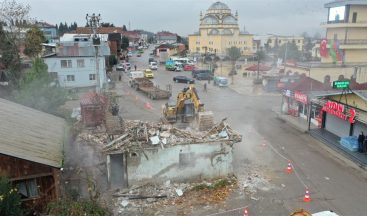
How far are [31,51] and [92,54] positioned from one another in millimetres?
14768

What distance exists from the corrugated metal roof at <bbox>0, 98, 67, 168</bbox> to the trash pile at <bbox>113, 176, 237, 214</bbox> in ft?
11.0

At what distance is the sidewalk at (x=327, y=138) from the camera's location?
1844 cm

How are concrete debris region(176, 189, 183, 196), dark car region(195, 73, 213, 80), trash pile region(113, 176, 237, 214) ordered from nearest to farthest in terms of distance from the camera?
1. trash pile region(113, 176, 237, 214)
2. concrete debris region(176, 189, 183, 196)
3. dark car region(195, 73, 213, 80)

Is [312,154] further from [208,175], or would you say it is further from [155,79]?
[155,79]

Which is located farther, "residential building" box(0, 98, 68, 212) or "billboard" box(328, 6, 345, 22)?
"billboard" box(328, 6, 345, 22)

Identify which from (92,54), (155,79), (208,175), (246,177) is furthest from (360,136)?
(155,79)

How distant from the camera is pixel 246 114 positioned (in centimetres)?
2930

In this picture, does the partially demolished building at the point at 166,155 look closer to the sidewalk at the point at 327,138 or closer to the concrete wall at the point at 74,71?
the sidewalk at the point at 327,138

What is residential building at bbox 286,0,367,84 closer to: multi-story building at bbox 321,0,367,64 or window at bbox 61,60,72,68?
multi-story building at bbox 321,0,367,64

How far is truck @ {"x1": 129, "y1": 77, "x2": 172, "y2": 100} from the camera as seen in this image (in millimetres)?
35438

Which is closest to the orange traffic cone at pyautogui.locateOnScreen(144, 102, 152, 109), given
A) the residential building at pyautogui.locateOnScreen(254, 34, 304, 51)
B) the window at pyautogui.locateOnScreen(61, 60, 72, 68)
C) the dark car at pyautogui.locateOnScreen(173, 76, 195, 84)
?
the window at pyautogui.locateOnScreen(61, 60, 72, 68)

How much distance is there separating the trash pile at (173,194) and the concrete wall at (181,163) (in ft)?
1.29

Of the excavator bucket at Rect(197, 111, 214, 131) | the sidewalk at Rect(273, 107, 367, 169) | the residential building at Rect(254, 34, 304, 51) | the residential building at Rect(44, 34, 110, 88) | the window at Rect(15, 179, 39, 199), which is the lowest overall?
the sidewalk at Rect(273, 107, 367, 169)

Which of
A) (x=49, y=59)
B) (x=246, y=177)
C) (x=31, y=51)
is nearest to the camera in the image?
(x=246, y=177)
